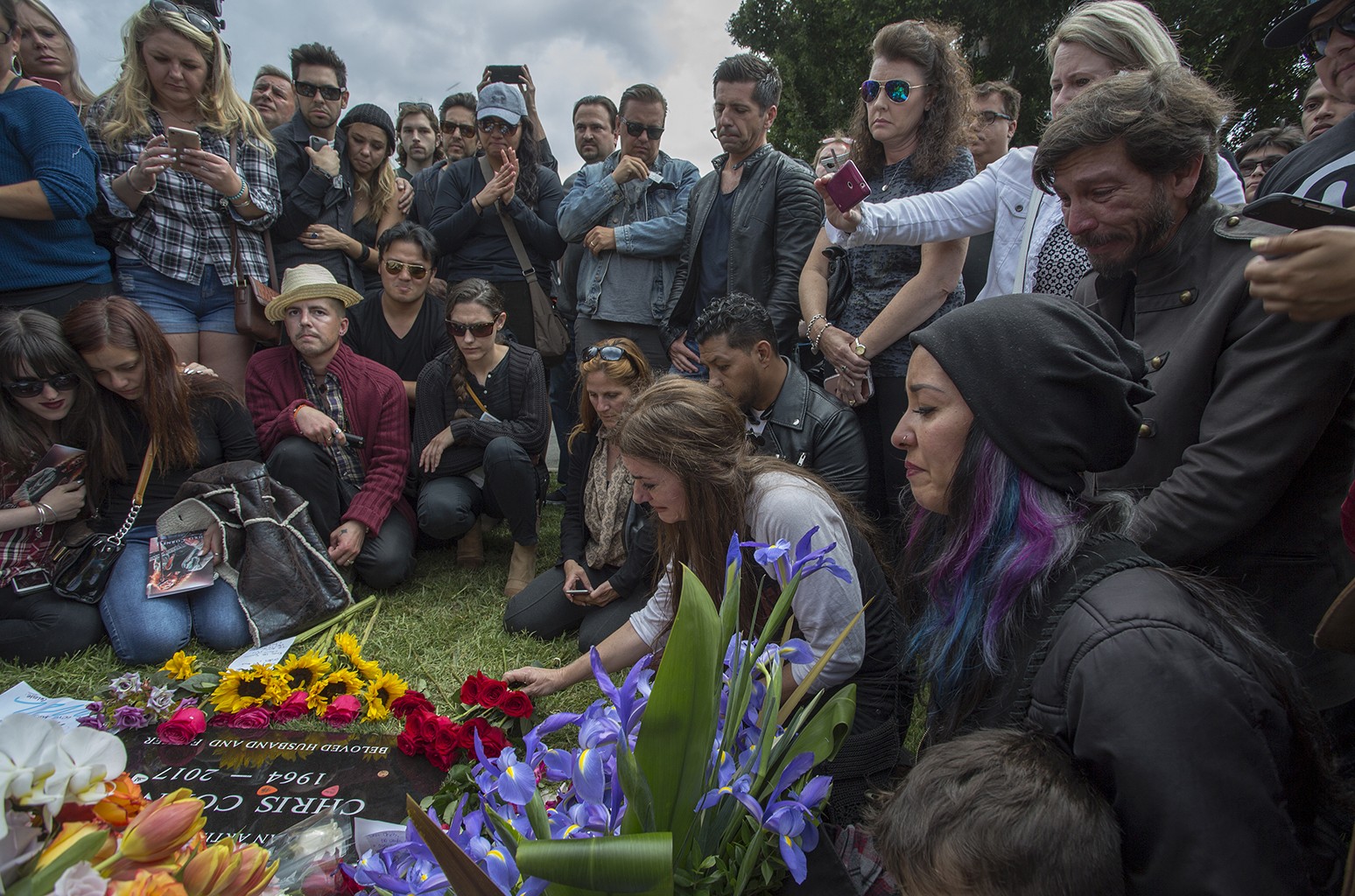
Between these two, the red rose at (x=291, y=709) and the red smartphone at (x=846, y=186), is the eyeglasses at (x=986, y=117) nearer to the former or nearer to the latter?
the red smartphone at (x=846, y=186)

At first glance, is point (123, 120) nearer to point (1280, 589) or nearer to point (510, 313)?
point (510, 313)

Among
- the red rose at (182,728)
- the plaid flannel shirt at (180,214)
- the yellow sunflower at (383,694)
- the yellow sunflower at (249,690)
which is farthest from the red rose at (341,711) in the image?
the plaid flannel shirt at (180,214)

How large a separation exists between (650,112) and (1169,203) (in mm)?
3175

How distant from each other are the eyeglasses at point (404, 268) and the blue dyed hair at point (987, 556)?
362 centimetres

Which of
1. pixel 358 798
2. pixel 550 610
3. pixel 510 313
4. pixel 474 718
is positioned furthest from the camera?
pixel 510 313

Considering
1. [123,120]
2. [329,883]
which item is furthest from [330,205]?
[329,883]

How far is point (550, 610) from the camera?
11.4ft

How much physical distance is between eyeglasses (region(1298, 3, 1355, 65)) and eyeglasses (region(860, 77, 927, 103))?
1176mm

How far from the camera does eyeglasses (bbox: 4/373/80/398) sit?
125 inches

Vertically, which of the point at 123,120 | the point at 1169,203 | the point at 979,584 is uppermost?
the point at 123,120

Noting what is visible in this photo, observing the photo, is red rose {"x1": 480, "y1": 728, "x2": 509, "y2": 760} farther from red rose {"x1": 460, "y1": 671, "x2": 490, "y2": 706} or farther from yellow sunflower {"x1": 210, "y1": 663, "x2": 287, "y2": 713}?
yellow sunflower {"x1": 210, "y1": 663, "x2": 287, "y2": 713}

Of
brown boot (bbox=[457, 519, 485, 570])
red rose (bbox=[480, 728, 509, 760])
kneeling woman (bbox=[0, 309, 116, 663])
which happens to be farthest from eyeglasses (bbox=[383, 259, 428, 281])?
red rose (bbox=[480, 728, 509, 760])

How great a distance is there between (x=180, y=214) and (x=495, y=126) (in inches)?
62.7

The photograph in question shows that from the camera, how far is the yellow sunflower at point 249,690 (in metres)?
2.56
